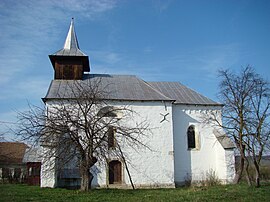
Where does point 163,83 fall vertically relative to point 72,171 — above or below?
above

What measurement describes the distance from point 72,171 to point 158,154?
6.30 m

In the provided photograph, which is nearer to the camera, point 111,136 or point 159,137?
point 111,136

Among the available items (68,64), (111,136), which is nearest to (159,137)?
(111,136)

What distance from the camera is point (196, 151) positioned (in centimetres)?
2334

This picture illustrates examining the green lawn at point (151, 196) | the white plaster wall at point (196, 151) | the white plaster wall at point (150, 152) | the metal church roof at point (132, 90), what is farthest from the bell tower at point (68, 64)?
the green lawn at point (151, 196)

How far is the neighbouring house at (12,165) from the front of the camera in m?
30.0

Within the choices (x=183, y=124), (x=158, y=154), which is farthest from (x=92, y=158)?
(x=183, y=124)

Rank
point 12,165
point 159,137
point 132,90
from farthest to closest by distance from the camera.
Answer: point 12,165
point 132,90
point 159,137

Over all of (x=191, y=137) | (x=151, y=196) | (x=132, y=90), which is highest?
(x=132, y=90)

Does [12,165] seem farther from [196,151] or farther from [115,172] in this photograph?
[196,151]

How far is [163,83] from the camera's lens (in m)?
27.4

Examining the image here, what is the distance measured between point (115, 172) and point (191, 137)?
6864mm

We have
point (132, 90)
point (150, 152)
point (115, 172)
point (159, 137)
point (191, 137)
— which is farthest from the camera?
point (191, 137)

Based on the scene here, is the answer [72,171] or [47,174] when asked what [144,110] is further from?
[47,174]
